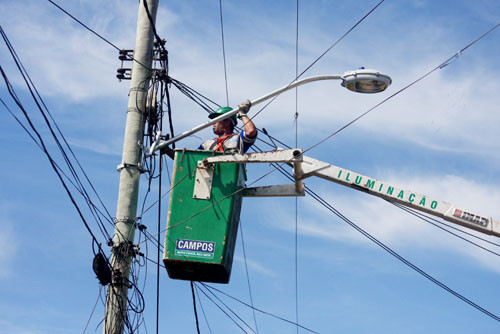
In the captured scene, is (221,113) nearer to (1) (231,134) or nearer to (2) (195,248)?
(1) (231,134)

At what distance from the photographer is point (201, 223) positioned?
1171 centimetres

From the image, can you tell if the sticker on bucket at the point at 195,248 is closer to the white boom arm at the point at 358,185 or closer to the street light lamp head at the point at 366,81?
the white boom arm at the point at 358,185

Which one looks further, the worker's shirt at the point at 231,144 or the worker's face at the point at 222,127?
the worker's face at the point at 222,127

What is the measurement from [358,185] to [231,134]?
1.89 m

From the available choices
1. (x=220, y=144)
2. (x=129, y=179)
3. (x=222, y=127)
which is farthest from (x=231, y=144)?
(x=129, y=179)

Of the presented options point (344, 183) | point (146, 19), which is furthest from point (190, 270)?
point (146, 19)

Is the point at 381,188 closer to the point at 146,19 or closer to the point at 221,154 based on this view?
the point at 221,154

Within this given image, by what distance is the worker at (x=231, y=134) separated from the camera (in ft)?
39.5

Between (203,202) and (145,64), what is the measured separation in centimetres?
227

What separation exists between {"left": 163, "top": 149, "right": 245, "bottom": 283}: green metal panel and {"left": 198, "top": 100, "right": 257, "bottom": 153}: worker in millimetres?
351

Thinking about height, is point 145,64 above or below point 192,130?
above

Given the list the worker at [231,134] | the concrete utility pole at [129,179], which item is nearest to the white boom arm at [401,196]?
the worker at [231,134]

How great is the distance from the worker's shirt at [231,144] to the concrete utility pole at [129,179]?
2.95 feet

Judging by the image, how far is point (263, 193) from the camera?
12.4 m
